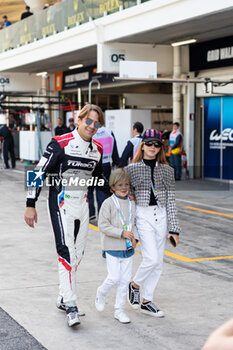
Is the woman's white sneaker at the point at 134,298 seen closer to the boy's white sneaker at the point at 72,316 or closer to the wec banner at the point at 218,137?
the boy's white sneaker at the point at 72,316

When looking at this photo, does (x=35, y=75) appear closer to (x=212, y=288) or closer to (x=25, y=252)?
(x=25, y=252)

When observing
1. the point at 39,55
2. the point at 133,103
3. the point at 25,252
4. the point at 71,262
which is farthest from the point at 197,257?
the point at 133,103

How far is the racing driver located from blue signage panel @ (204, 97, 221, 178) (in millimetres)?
13021

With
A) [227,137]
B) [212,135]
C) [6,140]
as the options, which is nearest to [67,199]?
[227,137]

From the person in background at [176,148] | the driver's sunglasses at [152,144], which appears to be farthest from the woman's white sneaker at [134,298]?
the person in background at [176,148]

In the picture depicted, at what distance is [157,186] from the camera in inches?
207

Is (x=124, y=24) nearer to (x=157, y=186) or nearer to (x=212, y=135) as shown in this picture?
(x=212, y=135)

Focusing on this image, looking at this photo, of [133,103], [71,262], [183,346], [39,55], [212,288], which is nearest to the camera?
[183,346]

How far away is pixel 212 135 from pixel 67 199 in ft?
44.6

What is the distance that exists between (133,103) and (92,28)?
7.72 m

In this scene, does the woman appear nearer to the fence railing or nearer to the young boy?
the young boy

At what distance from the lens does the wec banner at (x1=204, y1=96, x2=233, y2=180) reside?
56.5 feet

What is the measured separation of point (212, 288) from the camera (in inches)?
243

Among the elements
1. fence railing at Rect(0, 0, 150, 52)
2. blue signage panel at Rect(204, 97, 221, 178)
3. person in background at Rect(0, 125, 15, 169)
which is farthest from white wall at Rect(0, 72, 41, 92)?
blue signage panel at Rect(204, 97, 221, 178)
